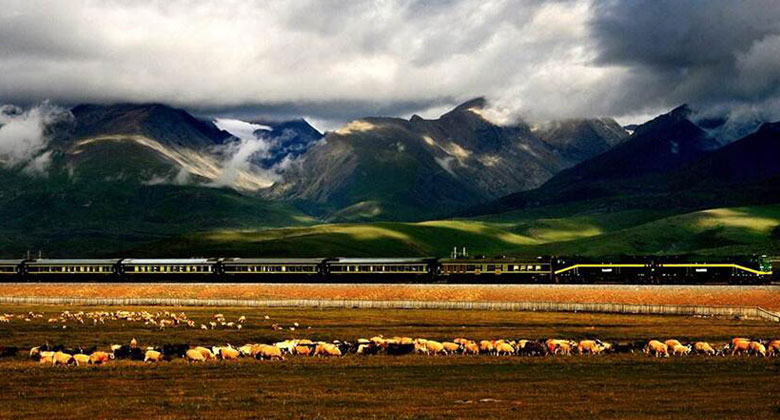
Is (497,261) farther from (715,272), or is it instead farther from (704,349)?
(704,349)

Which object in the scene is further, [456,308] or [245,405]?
[456,308]

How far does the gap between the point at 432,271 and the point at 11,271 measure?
64.7 meters

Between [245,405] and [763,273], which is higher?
[763,273]

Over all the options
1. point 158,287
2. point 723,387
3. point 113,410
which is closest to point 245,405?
point 113,410

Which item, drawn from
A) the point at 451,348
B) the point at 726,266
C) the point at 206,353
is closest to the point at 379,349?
the point at 451,348

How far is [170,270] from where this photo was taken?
13900 centimetres

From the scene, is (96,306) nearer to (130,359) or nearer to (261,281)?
(261,281)

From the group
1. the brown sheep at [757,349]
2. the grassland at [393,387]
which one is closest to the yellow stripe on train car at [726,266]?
the grassland at [393,387]

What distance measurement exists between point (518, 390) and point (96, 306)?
74144mm

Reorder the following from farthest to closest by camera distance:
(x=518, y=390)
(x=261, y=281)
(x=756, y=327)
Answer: (x=261, y=281) → (x=756, y=327) → (x=518, y=390)

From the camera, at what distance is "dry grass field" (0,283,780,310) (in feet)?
337

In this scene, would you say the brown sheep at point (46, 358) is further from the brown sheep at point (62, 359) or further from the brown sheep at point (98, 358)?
the brown sheep at point (98, 358)

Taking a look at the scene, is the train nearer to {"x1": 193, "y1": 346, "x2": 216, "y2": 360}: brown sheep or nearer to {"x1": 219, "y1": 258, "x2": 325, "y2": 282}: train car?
{"x1": 219, "y1": 258, "x2": 325, "y2": 282}: train car

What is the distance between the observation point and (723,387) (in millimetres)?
48844
